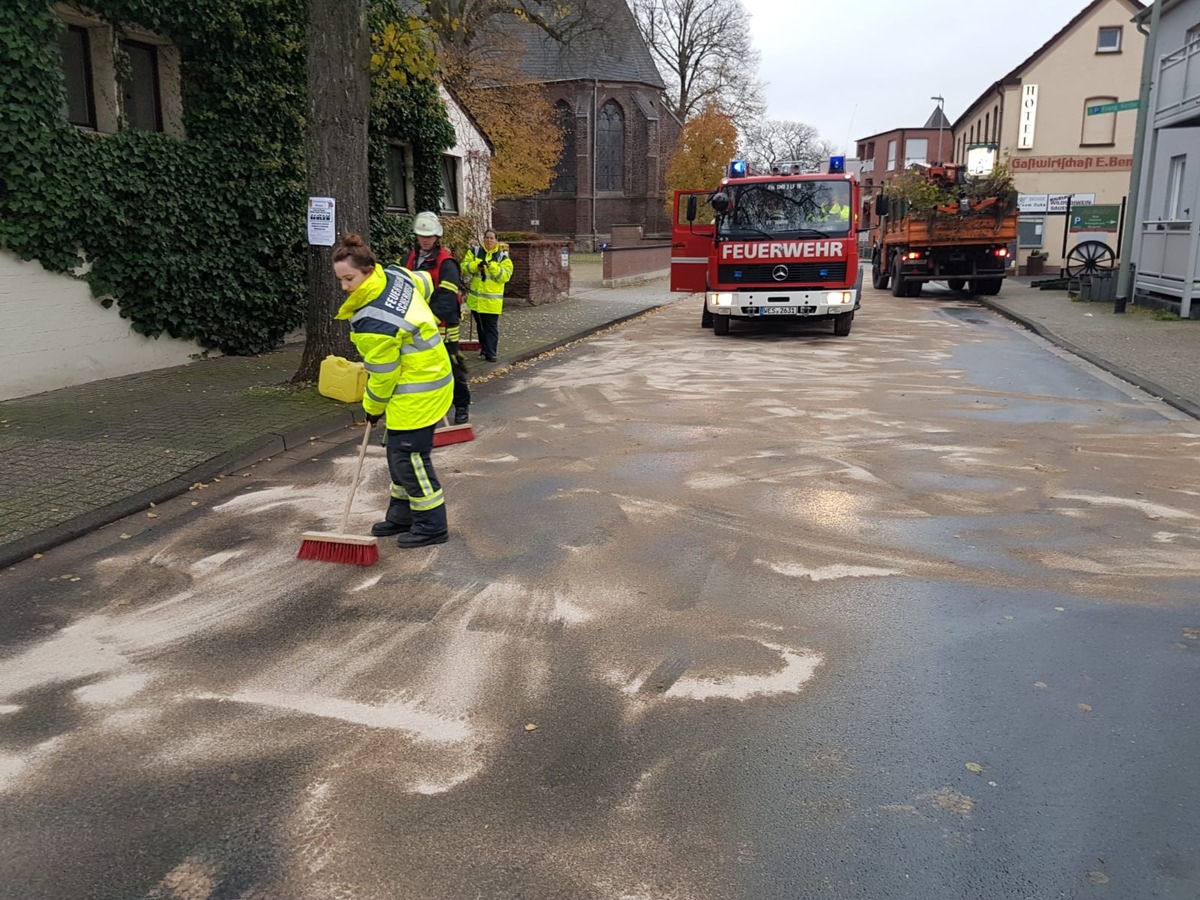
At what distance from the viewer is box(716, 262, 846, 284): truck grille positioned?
52.6 feet

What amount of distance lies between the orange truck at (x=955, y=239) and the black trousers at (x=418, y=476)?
65.6ft

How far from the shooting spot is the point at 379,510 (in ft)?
21.6

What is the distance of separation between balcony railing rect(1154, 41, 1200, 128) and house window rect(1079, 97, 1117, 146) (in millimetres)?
18916

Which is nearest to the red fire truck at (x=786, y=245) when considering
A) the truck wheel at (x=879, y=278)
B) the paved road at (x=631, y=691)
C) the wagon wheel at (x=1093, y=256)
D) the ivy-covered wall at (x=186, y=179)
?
the ivy-covered wall at (x=186, y=179)

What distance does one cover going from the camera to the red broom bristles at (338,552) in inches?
216

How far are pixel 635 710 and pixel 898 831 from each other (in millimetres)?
1117

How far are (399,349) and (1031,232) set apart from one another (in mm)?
36697

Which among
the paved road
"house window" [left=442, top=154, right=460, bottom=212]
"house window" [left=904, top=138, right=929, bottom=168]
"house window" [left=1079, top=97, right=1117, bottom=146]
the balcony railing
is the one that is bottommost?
the paved road

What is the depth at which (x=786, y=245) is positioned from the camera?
52.2 ft

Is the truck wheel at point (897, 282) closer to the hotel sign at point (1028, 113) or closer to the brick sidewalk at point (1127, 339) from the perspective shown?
the brick sidewalk at point (1127, 339)

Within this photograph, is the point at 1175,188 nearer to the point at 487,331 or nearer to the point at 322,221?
the point at 487,331

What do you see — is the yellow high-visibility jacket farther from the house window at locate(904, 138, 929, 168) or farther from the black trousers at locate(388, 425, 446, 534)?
the house window at locate(904, 138, 929, 168)

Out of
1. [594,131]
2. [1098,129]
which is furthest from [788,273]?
[594,131]

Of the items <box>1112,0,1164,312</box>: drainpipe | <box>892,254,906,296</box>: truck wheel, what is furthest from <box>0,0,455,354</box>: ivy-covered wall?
<box>892,254,906,296</box>: truck wheel
